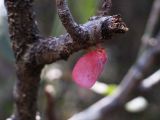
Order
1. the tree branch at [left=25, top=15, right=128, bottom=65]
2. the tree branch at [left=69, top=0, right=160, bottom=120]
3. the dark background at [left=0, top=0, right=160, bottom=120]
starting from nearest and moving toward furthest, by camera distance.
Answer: the tree branch at [left=25, top=15, right=128, bottom=65]
the tree branch at [left=69, top=0, right=160, bottom=120]
the dark background at [left=0, top=0, right=160, bottom=120]

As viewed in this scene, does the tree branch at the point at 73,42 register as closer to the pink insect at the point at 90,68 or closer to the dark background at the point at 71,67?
the pink insect at the point at 90,68

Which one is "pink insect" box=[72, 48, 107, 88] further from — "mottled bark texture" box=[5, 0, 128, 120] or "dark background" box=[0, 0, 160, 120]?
"dark background" box=[0, 0, 160, 120]

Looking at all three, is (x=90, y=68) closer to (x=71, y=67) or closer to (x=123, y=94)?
(x=123, y=94)

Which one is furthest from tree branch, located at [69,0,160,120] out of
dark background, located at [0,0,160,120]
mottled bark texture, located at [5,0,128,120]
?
mottled bark texture, located at [5,0,128,120]

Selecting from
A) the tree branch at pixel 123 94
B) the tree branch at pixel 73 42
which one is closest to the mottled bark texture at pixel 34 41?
the tree branch at pixel 73 42

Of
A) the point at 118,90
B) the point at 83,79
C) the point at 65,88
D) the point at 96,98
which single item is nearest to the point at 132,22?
the point at 96,98

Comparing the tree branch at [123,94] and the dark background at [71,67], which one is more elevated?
the tree branch at [123,94]
